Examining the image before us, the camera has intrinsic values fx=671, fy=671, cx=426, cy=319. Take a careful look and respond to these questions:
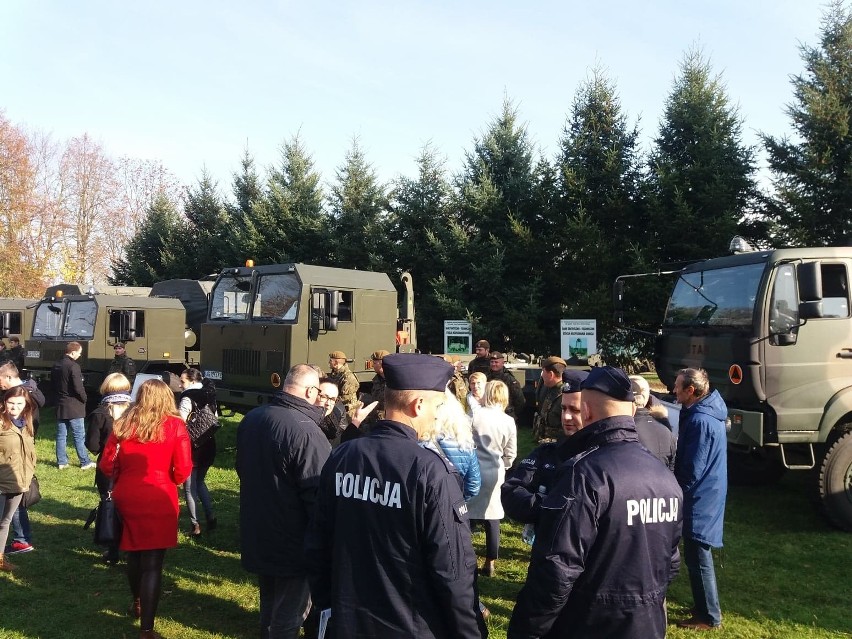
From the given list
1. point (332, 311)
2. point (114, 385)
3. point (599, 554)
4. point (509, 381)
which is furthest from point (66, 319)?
point (599, 554)

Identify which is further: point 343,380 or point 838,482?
point 343,380

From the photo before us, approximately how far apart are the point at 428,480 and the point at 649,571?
834 mm

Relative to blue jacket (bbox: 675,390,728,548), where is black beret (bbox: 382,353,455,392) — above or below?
above

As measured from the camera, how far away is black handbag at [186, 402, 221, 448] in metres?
6.20

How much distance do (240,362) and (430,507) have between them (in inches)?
327

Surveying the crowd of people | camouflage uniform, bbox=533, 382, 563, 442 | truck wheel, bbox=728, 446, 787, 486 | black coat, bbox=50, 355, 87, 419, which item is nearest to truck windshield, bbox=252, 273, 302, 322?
black coat, bbox=50, 355, 87, 419

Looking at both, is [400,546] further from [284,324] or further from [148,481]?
[284,324]

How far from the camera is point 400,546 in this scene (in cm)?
223

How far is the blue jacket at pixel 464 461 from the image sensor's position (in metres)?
3.82

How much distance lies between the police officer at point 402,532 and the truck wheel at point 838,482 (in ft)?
18.2

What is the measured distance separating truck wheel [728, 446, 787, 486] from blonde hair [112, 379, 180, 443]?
6.71 metres

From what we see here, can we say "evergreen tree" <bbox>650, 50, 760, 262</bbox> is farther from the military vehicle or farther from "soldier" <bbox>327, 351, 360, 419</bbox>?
the military vehicle

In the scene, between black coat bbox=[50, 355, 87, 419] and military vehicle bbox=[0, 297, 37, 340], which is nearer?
black coat bbox=[50, 355, 87, 419]

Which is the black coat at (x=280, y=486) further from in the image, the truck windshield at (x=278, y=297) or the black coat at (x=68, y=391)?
the black coat at (x=68, y=391)
